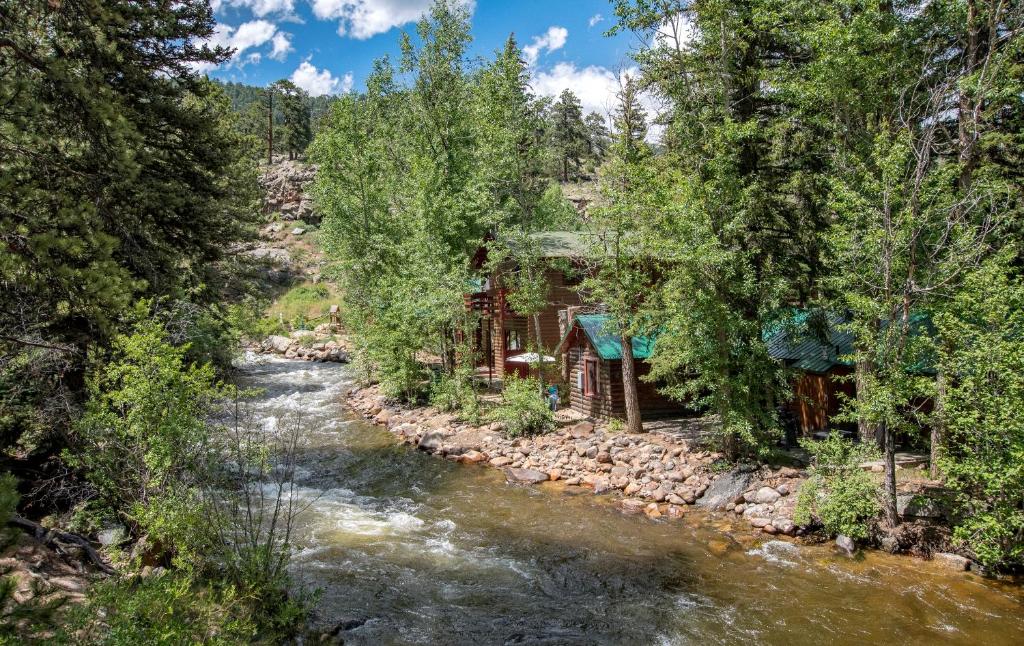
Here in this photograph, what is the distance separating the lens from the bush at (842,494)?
11141 mm

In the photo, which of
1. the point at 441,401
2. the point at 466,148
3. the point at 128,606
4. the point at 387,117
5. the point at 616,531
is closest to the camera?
the point at 128,606

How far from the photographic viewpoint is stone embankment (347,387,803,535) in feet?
43.7

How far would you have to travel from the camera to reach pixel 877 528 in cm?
1119

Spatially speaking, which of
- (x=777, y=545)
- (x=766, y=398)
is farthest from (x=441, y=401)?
(x=777, y=545)

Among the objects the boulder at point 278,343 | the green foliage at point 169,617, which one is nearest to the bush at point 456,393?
the green foliage at point 169,617

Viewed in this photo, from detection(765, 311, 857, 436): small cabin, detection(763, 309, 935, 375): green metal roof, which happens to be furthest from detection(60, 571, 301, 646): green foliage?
detection(765, 311, 857, 436): small cabin

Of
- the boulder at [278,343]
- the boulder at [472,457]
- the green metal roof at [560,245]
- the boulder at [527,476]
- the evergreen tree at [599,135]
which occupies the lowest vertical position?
the boulder at [527,476]

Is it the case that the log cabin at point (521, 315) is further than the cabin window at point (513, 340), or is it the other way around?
the cabin window at point (513, 340)

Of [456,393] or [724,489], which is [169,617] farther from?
[456,393]

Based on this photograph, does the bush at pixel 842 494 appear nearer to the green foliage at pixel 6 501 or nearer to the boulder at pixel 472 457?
the boulder at pixel 472 457

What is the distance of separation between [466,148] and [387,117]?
6566 mm

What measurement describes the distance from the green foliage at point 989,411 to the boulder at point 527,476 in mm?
9240

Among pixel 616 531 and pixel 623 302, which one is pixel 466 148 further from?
pixel 616 531

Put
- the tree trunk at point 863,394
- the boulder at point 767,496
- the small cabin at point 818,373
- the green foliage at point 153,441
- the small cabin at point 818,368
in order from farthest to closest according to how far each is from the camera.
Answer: the small cabin at point 818,373
the small cabin at point 818,368
the boulder at point 767,496
the tree trunk at point 863,394
the green foliage at point 153,441
